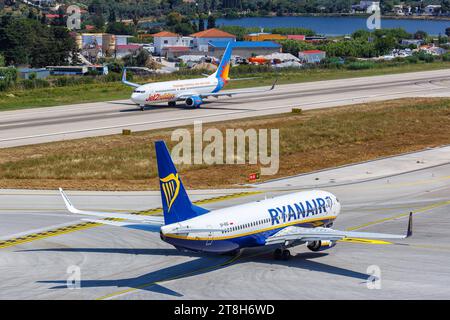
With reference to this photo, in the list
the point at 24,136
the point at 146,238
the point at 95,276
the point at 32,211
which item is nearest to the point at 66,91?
the point at 24,136

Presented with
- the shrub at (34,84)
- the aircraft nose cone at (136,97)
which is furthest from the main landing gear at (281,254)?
the shrub at (34,84)

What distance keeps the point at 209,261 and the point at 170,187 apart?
725cm

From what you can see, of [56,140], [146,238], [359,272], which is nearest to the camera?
[359,272]

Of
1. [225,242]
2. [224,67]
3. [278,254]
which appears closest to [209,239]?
[225,242]

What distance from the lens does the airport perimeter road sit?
108 metres

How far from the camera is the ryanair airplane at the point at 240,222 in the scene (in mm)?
46500

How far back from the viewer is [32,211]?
6675cm

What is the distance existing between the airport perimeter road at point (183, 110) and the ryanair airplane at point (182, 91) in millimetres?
1718

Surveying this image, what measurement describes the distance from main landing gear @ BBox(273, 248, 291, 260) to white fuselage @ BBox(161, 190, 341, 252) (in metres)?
1.33

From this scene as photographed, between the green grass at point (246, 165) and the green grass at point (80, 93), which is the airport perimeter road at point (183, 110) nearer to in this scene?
the green grass at point (80, 93)

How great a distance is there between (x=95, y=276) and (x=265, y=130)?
2348 inches
